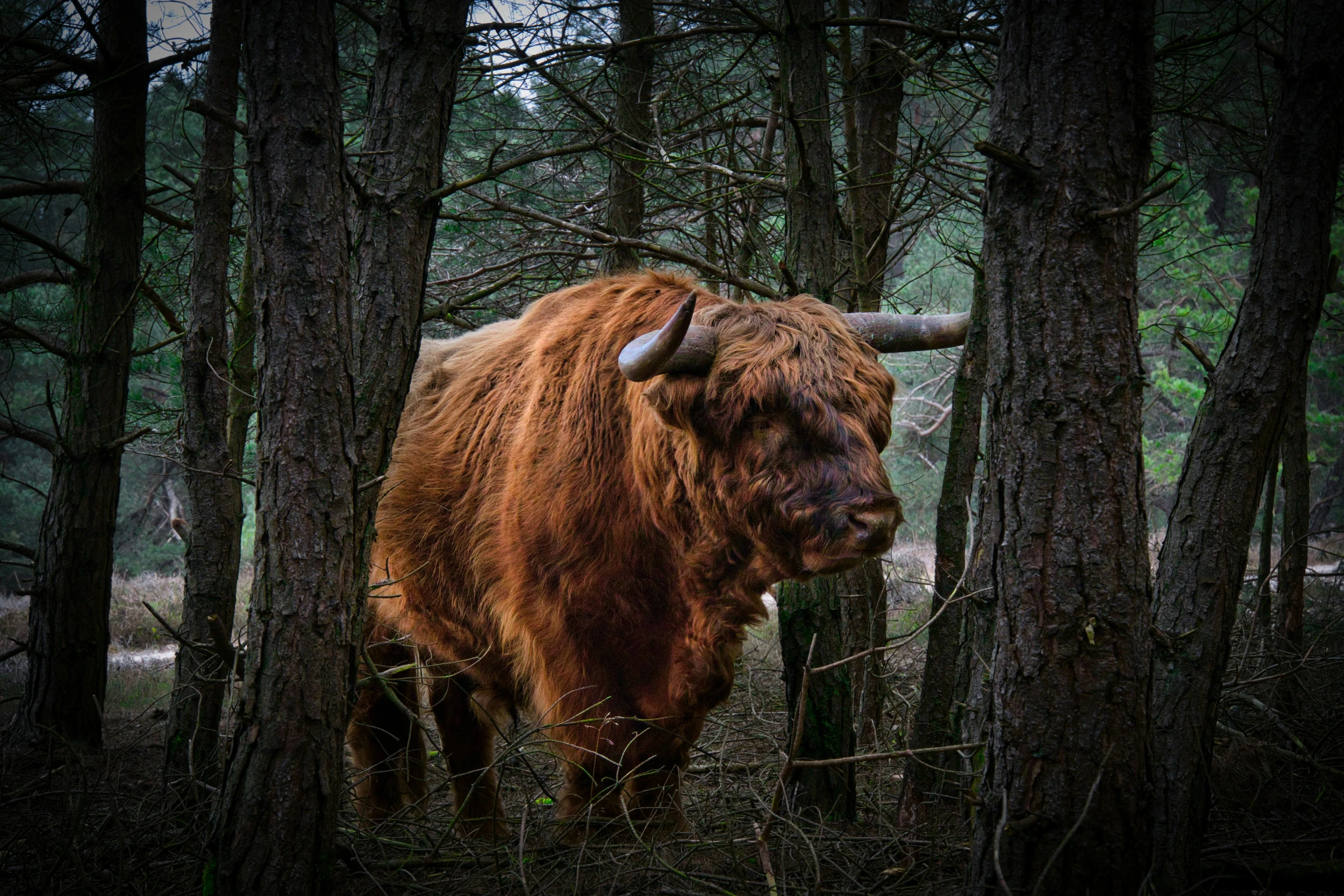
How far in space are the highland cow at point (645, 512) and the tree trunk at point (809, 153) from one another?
0.36 meters

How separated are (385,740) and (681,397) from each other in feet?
12.0

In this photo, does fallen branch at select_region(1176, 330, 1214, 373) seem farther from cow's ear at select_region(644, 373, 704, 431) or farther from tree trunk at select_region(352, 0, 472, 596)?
tree trunk at select_region(352, 0, 472, 596)

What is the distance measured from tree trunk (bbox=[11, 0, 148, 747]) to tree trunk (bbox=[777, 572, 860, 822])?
4362 millimetres

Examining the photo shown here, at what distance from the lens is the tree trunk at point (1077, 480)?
85.0 inches

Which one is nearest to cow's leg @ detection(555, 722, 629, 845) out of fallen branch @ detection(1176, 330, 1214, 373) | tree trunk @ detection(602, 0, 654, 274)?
fallen branch @ detection(1176, 330, 1214, 373)

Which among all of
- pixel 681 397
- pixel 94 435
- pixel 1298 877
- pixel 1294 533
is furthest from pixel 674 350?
pixel 1294 533

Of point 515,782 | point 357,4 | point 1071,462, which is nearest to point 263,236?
point 357,4

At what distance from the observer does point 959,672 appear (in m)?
3.67

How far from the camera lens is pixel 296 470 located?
2586mm

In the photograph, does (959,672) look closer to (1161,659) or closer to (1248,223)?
(1161,659)

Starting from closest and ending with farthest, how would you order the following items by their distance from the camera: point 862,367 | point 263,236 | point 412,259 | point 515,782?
point 263,236, point 412,259, point 862,367, point 515,782

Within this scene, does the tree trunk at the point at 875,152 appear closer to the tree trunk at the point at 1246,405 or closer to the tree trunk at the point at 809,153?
the tree trunk at the point at 809,153

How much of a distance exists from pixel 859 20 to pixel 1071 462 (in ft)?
10.6

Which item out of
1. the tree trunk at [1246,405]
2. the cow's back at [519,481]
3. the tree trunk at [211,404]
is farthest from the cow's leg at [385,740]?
the tree trunk at [1246,405]
